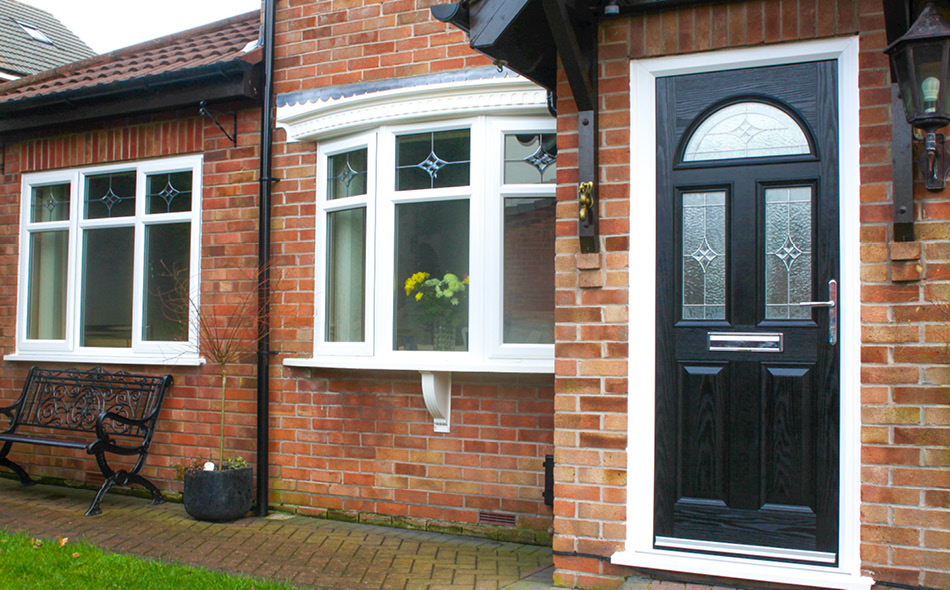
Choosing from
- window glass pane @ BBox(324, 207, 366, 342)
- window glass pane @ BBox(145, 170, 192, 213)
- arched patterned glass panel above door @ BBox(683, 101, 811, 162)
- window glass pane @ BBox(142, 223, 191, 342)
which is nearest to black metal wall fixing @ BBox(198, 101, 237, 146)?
window glass pane @ BBox(145, 170, 192, 213)

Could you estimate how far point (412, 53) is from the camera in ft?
18.1

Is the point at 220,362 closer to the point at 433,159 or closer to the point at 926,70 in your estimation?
the point at 433,159

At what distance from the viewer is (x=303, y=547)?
4941 mm

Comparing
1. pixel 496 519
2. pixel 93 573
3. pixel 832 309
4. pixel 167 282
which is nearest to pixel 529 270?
pixel 496 519

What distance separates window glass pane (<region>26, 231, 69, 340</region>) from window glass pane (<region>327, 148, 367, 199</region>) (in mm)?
2828

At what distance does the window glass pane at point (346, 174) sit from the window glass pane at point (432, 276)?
0.41 metres

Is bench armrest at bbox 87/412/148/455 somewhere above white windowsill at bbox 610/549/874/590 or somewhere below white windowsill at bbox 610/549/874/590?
above

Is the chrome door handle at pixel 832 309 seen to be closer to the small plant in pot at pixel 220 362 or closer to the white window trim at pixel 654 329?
the white window trim at pixel 654 329

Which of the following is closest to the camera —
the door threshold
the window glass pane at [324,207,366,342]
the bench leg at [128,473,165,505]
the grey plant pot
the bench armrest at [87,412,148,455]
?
the door threshold

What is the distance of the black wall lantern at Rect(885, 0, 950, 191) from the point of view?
3.16 meters

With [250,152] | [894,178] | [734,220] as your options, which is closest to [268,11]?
[250,152]

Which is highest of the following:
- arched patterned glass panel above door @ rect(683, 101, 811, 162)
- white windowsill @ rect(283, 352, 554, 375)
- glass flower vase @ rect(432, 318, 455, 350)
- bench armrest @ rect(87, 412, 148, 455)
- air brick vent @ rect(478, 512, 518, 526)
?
arched patterned glass panel above door @ rect(683, 101, 811, 162)

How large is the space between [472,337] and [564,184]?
4.70ft

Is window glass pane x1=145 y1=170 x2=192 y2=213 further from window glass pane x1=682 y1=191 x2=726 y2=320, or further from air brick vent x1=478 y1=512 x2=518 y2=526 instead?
window glass pane x1=682 y1=191 x2=726 y2=320
